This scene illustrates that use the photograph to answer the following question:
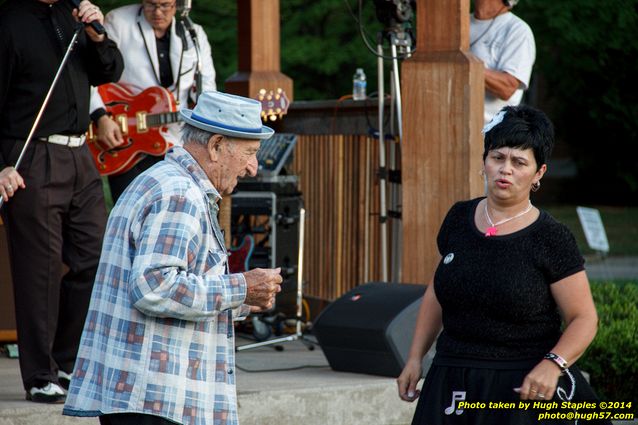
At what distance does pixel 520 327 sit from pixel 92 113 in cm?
335

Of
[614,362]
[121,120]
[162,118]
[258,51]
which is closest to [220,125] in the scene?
[162,118]

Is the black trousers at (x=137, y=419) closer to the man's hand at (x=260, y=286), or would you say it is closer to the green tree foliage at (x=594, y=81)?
the man's hand at (x=260, y=286)

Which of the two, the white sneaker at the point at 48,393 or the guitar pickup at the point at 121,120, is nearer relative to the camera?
the white sneaker at the point at 48,393

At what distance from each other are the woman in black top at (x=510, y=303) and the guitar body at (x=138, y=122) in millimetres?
3087

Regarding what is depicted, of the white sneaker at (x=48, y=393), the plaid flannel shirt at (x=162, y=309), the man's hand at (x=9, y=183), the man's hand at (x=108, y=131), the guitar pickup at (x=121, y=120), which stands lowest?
the white sneaker at (x=48, y=393)

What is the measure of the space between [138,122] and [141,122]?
0.02 metres

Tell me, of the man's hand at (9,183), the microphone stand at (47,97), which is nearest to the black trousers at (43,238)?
the microphone stand at (47,97)

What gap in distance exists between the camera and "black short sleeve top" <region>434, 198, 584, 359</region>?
12.8ft

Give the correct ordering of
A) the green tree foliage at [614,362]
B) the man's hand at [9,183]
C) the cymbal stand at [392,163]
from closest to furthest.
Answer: the man's hand at [9,183] → the green tree foliage at [614,362] → the cymbal stand at [392,163]

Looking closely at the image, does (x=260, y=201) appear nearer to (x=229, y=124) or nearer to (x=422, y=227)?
(x=422, y=227)

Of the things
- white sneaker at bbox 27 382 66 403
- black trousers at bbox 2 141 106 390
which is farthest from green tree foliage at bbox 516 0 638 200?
white sneaker at bbox 27 382 66 403

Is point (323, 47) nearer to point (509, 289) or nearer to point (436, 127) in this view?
point (436, 127)

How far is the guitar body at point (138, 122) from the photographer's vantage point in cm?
683

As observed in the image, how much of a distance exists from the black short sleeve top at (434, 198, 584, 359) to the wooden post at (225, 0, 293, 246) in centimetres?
518
